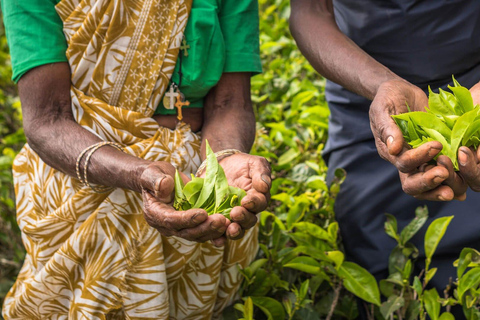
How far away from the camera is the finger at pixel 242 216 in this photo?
1.34 m

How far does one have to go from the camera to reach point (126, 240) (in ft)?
5.41

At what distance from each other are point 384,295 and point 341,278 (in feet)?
0.54

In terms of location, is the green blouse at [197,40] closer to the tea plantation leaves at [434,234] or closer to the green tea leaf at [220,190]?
the green tea leaf at [220,190]

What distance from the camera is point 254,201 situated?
53.4 inches

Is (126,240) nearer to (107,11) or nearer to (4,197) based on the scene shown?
(107,11)

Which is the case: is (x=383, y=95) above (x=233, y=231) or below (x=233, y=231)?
above

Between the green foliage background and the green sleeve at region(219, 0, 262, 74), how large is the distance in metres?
0.49

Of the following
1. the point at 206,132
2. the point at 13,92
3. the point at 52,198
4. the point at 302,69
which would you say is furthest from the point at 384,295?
the point at 13,92

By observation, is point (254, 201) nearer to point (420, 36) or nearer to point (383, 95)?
point (383, 95)

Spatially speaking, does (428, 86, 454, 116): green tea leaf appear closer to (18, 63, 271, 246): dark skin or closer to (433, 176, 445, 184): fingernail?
(433, 176, 445, 184): fingernail

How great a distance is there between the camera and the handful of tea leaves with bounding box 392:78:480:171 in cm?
125

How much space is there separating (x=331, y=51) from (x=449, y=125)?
584mm

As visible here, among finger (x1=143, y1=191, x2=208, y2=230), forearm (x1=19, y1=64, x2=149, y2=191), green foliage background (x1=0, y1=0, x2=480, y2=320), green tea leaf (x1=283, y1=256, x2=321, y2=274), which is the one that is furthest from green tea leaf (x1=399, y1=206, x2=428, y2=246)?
forearm (x1=19, y1=64, x2=149, y2=191)

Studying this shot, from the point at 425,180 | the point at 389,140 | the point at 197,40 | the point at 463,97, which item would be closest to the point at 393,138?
the point at 389,140
